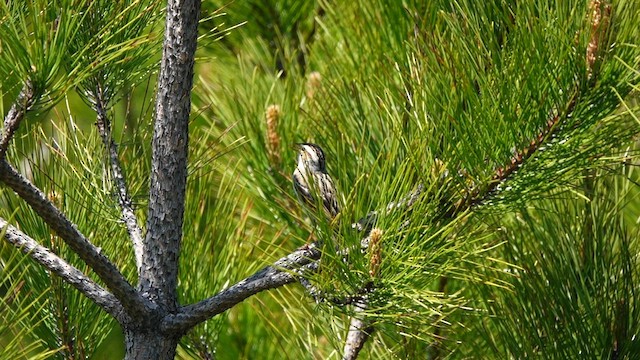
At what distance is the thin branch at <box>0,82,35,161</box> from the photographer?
1.13 meters

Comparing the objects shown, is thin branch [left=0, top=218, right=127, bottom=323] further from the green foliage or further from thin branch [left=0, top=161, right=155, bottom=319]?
the green foliage

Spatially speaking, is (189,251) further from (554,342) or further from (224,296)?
(554,342)

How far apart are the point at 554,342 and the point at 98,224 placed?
74 cm

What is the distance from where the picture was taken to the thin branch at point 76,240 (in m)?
1.14

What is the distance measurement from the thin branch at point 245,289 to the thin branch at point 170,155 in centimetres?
2

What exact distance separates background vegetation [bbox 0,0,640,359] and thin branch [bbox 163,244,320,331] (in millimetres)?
40

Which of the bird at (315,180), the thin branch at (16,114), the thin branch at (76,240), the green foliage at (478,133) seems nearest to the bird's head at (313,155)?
the bird at (315,180)

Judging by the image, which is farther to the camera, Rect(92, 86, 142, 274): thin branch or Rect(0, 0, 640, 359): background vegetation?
Rect(92, 86, 142, 274): thin branch

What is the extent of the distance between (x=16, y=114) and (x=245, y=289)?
1.15 feet

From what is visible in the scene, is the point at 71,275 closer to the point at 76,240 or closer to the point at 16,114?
the point at 76,240

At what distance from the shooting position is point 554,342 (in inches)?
63.1

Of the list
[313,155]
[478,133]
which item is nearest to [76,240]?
[478,133]

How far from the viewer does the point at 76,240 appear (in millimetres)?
1199

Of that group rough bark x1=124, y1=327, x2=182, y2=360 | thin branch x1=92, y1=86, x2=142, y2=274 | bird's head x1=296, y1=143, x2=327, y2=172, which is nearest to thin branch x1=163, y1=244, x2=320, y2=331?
rough bark x1=124, y1=327, x2=182, y2=360
